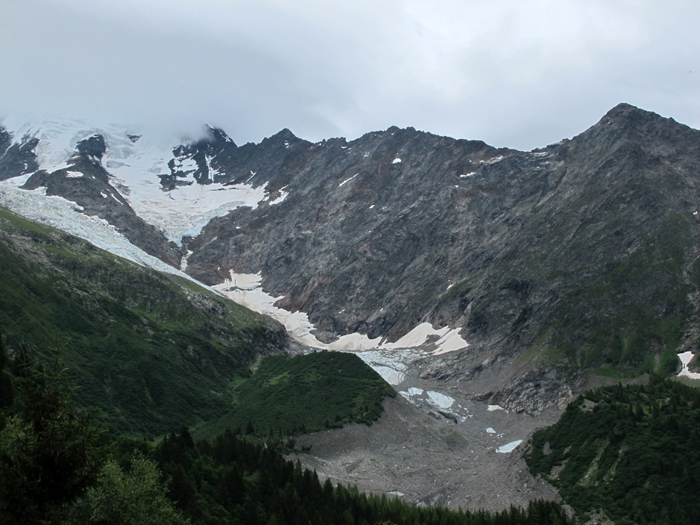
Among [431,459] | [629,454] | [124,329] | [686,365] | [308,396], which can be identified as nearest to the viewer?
[629,454]

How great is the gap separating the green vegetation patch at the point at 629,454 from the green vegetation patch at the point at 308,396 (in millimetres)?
34642

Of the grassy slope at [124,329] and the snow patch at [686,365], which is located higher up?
the snow patch at [686,365]

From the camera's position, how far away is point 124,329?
12688 centimetres

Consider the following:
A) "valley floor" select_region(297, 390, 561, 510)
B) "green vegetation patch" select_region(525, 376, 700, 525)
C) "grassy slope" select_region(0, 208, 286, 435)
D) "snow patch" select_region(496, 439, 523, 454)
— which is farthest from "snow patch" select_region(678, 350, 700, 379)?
"grassy slope" select_region(0, 208, 286, 435)

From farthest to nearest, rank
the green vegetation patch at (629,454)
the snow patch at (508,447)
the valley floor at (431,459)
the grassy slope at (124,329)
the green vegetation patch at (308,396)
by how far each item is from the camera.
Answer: the snow patch at (508,447) < the green vegetation patch at (308,396) < the grassy slope at (124,329) < the valley floor at (431,459) < the green vegetation patch at (629,454)

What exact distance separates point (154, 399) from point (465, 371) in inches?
3179

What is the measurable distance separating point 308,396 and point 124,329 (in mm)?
41501

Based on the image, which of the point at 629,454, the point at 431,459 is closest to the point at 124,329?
the point at 431,459

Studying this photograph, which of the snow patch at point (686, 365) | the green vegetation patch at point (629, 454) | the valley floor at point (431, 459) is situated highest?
the snow patch at point (686, 365)

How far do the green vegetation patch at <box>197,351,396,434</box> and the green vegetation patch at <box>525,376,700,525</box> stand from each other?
114ft

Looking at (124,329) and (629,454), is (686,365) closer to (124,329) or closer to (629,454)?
(629,454)

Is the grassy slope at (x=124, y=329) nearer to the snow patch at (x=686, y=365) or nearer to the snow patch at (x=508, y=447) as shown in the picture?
the snow patch at (x=508, y=447)

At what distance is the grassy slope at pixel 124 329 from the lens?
10094 centimetres

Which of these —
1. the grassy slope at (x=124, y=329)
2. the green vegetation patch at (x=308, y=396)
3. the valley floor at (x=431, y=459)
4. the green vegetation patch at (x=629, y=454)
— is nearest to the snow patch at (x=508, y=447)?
the valley floor at (x=431, y=459)
